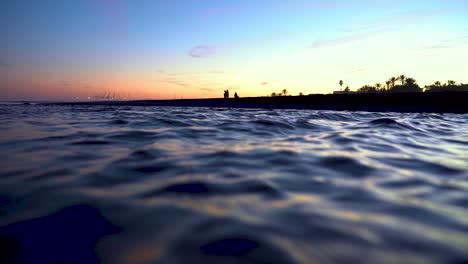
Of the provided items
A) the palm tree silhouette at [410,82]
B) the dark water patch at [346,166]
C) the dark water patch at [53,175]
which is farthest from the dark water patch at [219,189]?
the palm tree silhouette at [410,82]

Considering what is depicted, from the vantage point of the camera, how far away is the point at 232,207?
1926mm

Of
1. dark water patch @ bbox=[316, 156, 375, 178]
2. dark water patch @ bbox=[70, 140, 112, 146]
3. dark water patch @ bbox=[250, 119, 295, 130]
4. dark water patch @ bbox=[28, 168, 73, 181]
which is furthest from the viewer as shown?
dark water patch @ bbox=[250, 119, 295, 130]

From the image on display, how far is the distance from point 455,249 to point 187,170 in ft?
7.61

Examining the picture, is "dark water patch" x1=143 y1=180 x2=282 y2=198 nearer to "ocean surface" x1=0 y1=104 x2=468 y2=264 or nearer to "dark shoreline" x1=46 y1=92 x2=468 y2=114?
"ocean surface" x1=0 y1=104 x2=468 y2=264

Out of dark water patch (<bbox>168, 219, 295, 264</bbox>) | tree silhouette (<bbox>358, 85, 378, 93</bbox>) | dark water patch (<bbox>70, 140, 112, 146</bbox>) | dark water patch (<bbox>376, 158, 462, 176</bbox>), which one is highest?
tree silhouette (<bbox>358, 85, 378, 93</bbox>)

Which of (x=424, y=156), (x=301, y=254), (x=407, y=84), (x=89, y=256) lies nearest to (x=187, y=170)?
(x=89, y=256)

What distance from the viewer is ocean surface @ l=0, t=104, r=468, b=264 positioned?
1366 millimetres

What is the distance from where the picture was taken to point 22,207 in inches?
73.7

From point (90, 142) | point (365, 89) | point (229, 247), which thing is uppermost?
→ point (365, 89)

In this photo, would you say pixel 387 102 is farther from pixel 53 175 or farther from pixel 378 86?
pixel 378 86

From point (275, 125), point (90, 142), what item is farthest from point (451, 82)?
point (90, 142)

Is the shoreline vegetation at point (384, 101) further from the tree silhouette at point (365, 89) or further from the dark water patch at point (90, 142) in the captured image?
the tree silhouette at point (365, 89)

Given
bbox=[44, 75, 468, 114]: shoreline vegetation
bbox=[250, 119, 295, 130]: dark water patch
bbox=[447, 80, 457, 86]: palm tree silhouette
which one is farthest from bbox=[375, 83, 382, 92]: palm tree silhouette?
bbox=[250, 119, 295, 130]: dark water patch

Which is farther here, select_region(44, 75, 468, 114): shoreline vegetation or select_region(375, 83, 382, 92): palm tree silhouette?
select_region(375, 83, 382, 92): palm tree silhouette
